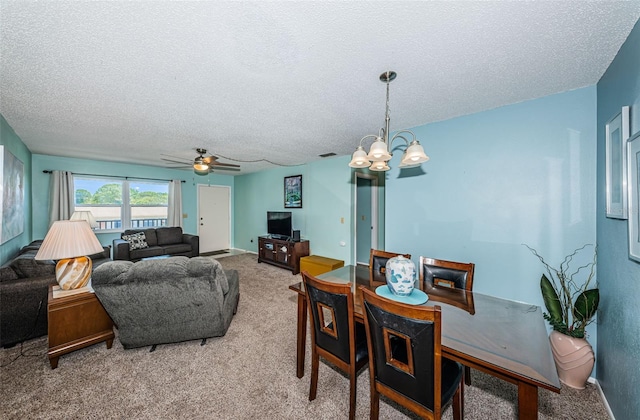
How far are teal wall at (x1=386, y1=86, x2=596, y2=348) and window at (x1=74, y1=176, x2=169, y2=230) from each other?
5951 millimetres

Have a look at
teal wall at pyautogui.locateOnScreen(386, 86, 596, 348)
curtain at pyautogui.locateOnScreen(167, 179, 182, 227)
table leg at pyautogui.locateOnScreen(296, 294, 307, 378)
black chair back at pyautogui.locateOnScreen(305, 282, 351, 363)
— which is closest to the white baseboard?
teal wall at pyautogui.locateOnScreen(386, 86, 596, 348)

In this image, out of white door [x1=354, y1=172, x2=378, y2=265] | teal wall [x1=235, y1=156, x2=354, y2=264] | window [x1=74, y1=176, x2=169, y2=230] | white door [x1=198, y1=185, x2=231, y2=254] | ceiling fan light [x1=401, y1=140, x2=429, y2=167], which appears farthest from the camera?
white door [x1=198, y1=185, x2=231, y2=254]

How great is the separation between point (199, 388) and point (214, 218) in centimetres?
565

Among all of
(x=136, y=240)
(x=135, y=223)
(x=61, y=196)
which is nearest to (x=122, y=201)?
(x=135, y=223)

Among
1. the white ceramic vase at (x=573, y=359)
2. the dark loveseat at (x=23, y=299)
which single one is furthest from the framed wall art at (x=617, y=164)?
the dark loveseat at (x=23, y=299)

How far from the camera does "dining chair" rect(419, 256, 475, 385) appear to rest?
189 centimetres

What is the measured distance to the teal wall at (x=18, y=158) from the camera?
2664 mm

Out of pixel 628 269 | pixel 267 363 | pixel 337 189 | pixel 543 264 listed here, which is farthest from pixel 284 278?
pixel 628 269

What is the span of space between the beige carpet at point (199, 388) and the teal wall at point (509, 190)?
102 cm

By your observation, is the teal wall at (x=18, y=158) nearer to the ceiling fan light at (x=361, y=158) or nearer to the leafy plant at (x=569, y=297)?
the ceiling fan light at (x=361, y=158)

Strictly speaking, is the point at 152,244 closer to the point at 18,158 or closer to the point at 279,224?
the point at 18,158

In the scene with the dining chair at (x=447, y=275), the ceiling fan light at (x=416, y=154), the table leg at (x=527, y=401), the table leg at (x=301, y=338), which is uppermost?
the ceiling fan light at (x=416, y=154)

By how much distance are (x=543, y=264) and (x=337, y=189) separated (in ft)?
10.7

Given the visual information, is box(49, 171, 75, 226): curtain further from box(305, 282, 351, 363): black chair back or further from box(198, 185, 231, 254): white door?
box(305, 282, 351, 363): black chair back
